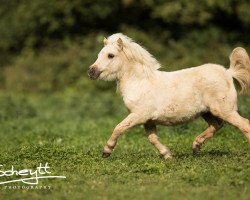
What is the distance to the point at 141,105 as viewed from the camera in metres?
11.7

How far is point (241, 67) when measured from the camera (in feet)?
40.3

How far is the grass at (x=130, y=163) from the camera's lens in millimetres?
9375

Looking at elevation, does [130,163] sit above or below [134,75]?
below

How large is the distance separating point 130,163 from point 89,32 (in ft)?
76.1

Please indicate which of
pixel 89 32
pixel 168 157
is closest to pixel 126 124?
pixel 168 157

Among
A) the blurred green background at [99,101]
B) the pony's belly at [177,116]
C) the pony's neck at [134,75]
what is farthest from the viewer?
the pony's neck at [134,75]

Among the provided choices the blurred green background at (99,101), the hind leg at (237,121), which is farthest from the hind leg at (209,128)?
the hind leg at (237,121)

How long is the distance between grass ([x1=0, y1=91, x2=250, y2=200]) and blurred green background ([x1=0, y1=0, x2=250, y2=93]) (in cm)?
1174

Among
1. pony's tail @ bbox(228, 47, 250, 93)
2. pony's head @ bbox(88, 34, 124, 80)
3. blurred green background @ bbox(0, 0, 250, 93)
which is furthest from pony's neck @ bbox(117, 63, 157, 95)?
blurred green background @ bbox(0, 0, 250, 93)

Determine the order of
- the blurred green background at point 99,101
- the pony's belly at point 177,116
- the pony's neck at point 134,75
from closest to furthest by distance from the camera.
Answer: the blurred green background at point 99,101 → the pony's belly at point 177,116 → the pony's neck at point 134,75

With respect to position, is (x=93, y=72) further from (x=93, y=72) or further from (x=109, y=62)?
(x=109, y=62)

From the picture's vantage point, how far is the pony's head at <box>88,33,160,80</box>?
12133mm

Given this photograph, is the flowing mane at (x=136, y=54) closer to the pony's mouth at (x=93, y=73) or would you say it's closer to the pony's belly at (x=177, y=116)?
the pony's mouth at (x=93, y=73)

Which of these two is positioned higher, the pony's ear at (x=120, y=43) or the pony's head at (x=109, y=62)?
the pony's ear at (x=120, y=43)
